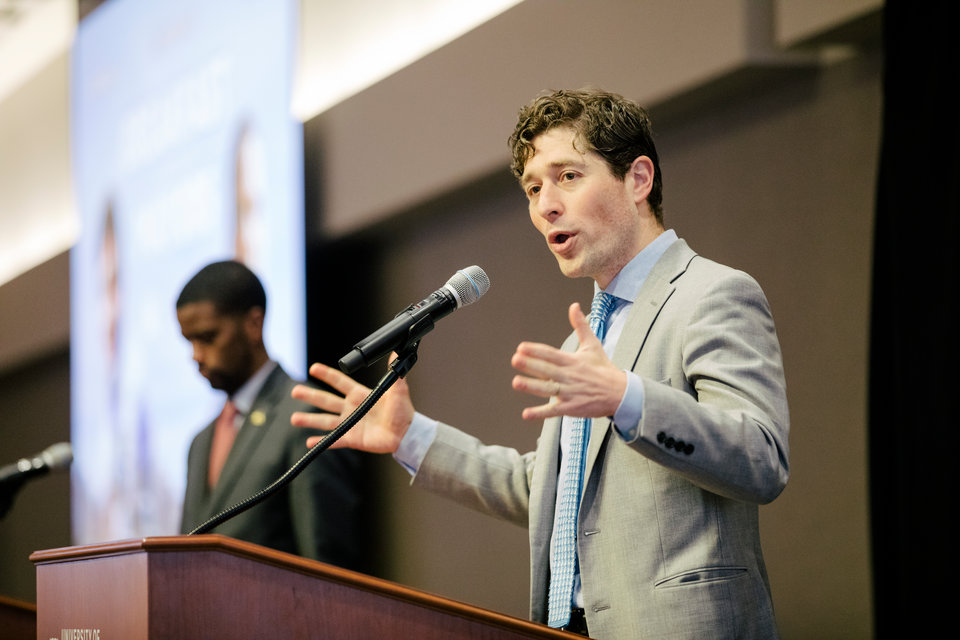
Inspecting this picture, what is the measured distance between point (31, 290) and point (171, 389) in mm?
2174

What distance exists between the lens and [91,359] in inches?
192

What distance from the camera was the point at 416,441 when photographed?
2084 millimetres

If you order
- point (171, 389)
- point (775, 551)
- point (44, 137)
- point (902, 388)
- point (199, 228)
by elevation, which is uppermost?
point (44, 137)

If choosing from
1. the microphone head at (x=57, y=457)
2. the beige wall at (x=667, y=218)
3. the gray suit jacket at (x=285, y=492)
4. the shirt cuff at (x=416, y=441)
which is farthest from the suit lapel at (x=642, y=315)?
the gray suit jacket at (x=285, y=492)

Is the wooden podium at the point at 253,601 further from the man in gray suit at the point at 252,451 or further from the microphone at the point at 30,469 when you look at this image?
the man in gray suit at the point at 252,451

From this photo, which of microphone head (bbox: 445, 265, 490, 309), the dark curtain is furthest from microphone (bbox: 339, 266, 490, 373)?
the dark curtain

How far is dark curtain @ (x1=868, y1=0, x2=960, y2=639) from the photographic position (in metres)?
2.09

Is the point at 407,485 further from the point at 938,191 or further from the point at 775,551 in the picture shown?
the point at 938,191

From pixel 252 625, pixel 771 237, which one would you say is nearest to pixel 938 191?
pixel 771 237

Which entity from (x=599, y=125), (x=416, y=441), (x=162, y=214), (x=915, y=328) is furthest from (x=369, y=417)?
(x=162, y=214)

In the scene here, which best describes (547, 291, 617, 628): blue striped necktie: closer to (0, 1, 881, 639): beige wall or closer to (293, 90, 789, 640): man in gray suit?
(293, 90, 789, 640): man in gray suit

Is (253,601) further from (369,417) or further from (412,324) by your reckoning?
(369,417)

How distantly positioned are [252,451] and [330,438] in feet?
7.01

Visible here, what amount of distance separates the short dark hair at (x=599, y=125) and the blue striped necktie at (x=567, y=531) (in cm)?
52
